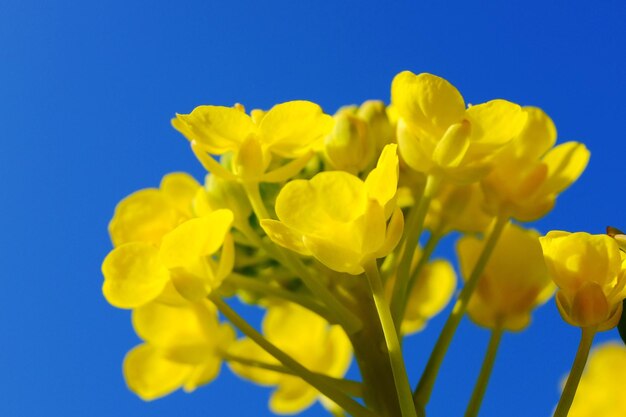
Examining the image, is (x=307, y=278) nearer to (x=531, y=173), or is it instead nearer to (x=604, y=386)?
(x=531, y=173)

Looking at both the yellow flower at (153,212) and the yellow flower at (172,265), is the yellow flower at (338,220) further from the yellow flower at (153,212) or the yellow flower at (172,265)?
the yellow flower at (153,212)

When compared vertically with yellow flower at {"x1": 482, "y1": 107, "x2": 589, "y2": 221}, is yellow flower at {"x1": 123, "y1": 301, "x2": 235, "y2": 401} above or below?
below

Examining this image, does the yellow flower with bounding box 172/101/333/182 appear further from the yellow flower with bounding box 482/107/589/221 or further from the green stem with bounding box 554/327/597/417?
the green stem with bounding box 554/327/597/417

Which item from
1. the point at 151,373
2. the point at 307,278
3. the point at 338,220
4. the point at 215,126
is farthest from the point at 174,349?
the point at 338,220

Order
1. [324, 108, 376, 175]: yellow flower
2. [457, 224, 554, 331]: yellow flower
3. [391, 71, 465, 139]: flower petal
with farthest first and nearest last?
1. [457, 224, 554, 331]: yellow flower
2. [324, 108, 376, 175]: yellow flower
3. [391, 71, 465, 139]: flower petal

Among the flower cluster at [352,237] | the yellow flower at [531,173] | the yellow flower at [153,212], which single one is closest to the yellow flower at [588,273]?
the flower cluster at [352,237]

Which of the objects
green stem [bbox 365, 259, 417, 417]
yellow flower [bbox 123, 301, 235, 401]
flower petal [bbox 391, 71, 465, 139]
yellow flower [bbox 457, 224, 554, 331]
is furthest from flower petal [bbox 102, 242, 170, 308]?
yellow flower [bbox 457, 224, 554, 331]
